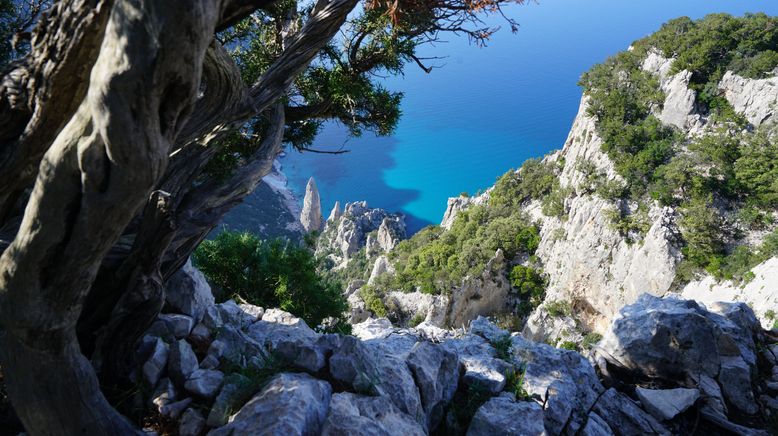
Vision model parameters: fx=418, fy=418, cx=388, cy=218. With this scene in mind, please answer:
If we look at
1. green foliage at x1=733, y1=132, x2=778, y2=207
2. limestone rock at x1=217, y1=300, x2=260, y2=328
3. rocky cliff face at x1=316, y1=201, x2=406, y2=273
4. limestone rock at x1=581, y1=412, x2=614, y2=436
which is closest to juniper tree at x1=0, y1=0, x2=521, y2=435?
limestone rock at x1=217, y1=300, x2=260, y2=328

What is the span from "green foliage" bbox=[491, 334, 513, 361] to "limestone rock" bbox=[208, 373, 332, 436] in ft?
7.94

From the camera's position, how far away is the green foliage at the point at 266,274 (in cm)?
638

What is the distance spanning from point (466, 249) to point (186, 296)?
2420 centimetres

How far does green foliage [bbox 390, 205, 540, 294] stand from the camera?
25641mm

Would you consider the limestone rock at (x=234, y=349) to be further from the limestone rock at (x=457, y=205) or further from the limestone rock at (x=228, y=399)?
the limestone rock at (x=457, y=205)

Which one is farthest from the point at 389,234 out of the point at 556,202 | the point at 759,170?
the point at 759,170

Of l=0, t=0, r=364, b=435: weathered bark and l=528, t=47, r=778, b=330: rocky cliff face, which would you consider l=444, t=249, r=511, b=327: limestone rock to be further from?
l=0, t=0, r=364, b=435: weathered bark

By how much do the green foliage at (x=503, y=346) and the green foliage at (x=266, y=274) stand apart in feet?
9.79

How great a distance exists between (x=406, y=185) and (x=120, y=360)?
222 feet

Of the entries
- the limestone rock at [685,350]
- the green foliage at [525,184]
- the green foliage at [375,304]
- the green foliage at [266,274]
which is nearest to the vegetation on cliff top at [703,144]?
the green foliage at [525,184]

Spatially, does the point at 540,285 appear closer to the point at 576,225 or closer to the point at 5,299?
the point at 576,225

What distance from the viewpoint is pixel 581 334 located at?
2180cm

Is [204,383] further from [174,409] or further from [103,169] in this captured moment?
[103,169]

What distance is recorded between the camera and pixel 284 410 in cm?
250
